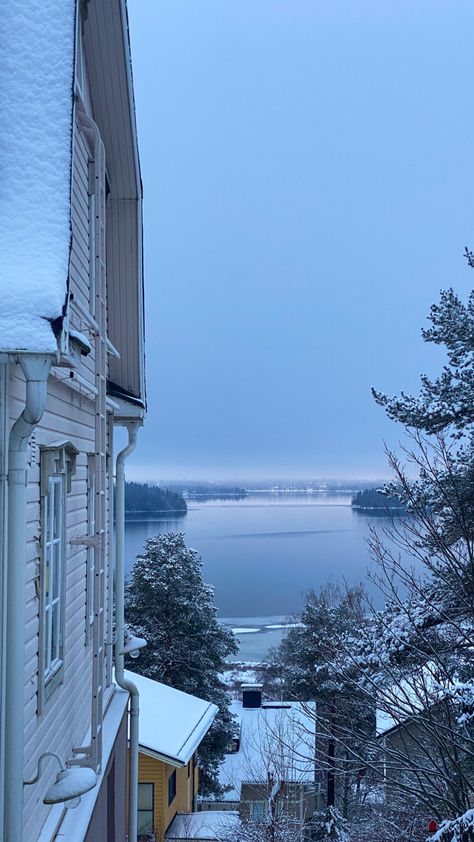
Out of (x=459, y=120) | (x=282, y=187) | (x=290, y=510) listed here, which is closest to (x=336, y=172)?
(x=282, y=187)

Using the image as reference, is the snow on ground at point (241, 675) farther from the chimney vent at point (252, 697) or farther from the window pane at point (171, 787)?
the window pane at point (171, 787)

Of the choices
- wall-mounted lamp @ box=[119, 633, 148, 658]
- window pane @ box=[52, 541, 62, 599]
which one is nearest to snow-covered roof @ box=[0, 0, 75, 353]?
window pane @ box=[52, 541, 62, 599]

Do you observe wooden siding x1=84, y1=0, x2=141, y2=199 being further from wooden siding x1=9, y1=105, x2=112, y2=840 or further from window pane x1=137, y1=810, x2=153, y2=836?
window pane x1=137, y1=810, x2=153, y2=836

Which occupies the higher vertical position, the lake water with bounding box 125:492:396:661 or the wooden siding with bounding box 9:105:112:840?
the wooden siding with bounding box 9:105:112:840

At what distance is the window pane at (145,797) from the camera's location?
12852mm

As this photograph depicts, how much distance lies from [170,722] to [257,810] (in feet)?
10.6

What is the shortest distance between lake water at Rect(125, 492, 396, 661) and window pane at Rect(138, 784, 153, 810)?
5.61 m

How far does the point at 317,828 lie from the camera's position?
15062 millimetres

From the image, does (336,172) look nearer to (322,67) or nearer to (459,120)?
(322,67)

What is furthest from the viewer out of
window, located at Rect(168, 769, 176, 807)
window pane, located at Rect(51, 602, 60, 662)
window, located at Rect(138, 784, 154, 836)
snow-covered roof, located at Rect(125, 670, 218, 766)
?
window, located at Rect(168, 769, 176, 807)

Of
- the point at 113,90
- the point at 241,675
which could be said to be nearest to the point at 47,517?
the point at 113,90

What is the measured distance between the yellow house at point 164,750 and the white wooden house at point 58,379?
5.25m

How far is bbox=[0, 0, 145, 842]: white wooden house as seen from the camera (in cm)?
293

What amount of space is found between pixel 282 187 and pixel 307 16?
11450 mm
